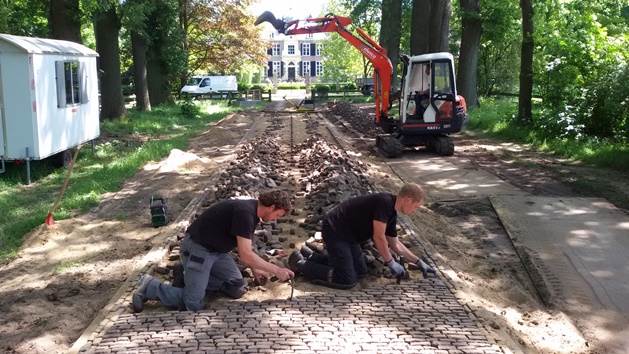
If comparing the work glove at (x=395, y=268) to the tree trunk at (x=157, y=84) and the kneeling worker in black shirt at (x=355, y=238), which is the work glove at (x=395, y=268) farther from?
the tree trunk at (x=157, y=84)

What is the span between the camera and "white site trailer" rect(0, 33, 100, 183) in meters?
12.3

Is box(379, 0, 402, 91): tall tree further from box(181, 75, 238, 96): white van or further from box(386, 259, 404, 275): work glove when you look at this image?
box(386, 259, 404, 275): work glove

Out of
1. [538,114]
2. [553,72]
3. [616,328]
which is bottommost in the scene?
[616,328]

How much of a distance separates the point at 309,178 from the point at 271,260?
533cm

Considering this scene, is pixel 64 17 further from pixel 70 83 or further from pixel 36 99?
pixel 36 99

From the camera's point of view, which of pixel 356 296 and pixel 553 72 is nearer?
pixel 356 296

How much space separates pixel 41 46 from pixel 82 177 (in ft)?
9.34

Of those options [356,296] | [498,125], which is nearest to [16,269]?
[356,296]

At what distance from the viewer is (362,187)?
→ 11266 millimetres

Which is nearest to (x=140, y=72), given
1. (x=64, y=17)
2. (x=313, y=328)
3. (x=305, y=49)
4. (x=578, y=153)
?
(x=64, y=17)

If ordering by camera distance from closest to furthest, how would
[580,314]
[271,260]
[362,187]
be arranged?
1. [580,314]
2. [271,260]
3. [362,187]

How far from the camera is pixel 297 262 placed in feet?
22.8

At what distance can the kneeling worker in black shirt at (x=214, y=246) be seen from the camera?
559cm

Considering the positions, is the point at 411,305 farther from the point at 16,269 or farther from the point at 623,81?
the point at 623,81
